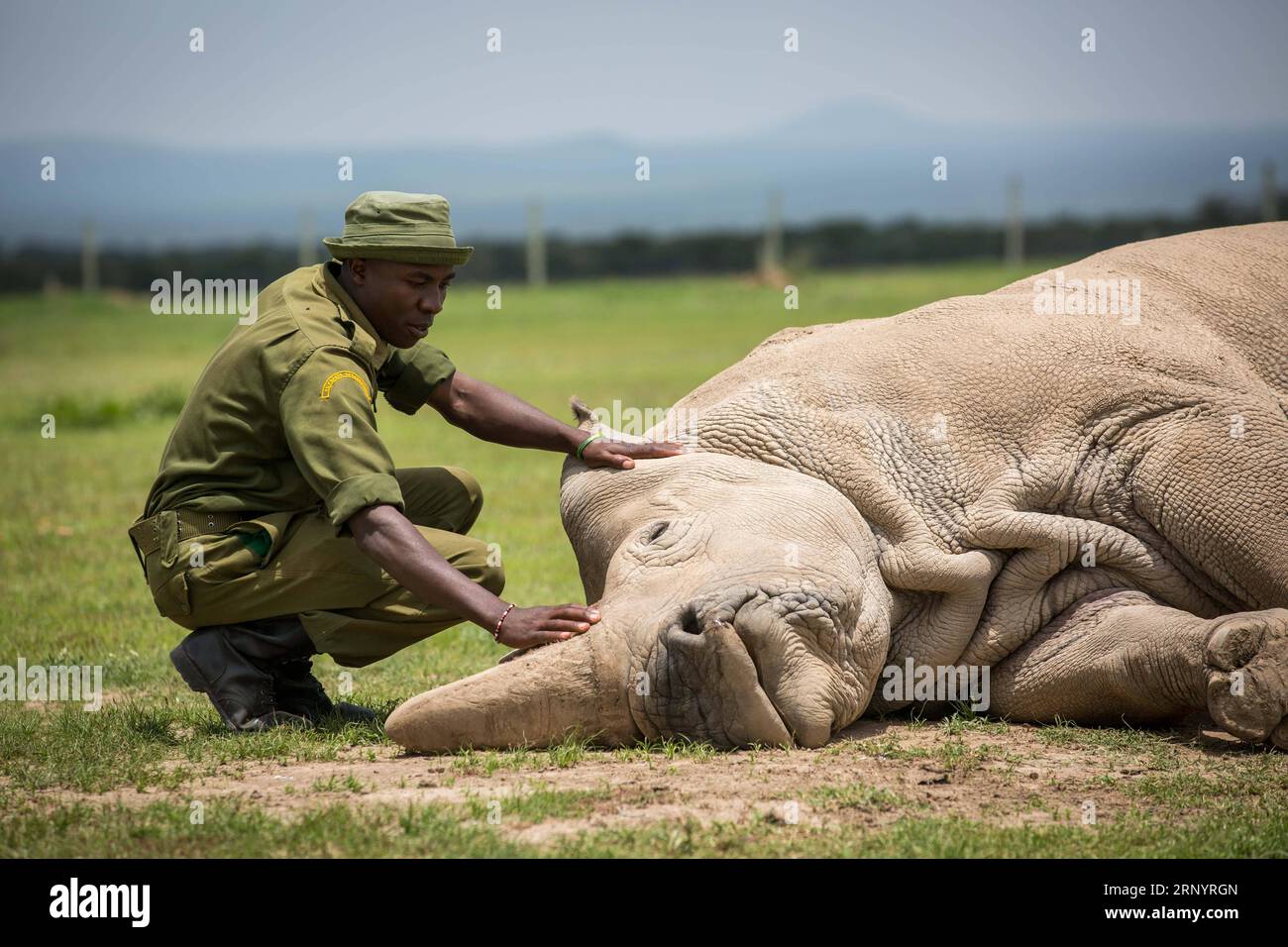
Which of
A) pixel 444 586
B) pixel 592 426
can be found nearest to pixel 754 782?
pixel 444 586

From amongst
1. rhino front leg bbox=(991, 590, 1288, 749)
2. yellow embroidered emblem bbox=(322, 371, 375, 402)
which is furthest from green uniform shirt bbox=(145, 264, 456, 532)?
rhino front leg bbox=(991, 590, 1288, 749)

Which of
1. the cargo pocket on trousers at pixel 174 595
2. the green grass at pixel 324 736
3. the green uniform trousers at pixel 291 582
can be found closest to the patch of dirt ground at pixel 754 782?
the green grass at pixel 324 736

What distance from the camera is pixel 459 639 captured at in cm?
848

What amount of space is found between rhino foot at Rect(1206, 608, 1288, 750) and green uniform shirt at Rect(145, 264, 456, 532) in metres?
2.96

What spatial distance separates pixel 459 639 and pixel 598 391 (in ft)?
33.8

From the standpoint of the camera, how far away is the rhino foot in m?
5.28

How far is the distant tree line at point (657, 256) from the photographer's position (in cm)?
4388

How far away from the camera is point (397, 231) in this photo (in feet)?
19.5

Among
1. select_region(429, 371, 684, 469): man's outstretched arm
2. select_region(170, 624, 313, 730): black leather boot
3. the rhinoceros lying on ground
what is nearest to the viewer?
the rhinoceros lying on ground

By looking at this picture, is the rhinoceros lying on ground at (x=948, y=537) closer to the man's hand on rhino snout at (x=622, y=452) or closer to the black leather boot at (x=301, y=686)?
the man's hand on rhino snout at (x=622, y=452)

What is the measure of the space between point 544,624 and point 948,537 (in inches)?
68.4

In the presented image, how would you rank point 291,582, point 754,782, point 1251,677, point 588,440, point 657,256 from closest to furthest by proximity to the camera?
point 754,782 < point 1251,677 < point 291,582 < point 588,440 < point 657,256

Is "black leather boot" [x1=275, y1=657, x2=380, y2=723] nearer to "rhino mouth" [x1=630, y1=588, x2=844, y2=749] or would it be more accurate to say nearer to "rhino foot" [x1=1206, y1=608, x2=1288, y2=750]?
"rhino mouth" [x1=630, y1=588, x2=844, y2=749]

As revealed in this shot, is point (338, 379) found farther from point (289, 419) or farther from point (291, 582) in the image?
point (291, 582)
